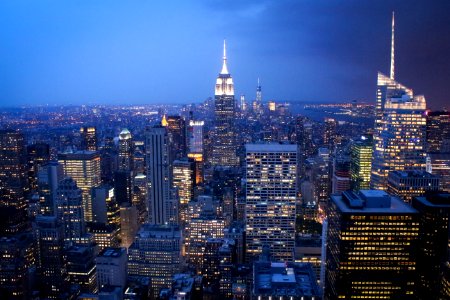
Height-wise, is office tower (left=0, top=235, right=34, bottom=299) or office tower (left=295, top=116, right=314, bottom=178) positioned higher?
office tower (left=295, top=116, right=314, bottom=178)

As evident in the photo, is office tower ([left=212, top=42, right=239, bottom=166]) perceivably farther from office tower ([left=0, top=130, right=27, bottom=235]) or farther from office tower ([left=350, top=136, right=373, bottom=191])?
office tower ([left=0, top=130, right=27, bottom=235])

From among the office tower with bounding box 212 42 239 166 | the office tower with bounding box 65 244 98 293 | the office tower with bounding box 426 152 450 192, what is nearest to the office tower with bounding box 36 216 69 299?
the office tower with bounding box 65 244 98 293

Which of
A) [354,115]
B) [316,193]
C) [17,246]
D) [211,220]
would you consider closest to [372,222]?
[211,220]

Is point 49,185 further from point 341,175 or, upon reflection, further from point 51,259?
point 341,175

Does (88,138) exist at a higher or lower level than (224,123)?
lower

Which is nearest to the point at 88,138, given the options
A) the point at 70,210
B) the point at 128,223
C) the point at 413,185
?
the point at 128,223

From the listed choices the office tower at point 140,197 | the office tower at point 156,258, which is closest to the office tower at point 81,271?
the office tower at point 156,258

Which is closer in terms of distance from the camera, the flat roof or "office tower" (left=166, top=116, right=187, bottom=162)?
the flat roof

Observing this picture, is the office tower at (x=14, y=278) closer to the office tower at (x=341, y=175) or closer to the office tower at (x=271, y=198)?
the office tower at (x=271, y=198)
